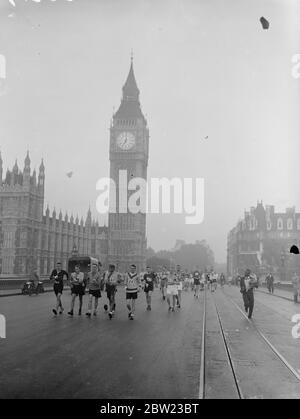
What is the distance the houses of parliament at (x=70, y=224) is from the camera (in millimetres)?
62656

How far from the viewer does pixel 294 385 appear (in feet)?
21.1

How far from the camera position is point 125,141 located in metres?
109

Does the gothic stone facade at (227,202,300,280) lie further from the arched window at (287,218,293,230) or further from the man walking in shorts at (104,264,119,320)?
the man walking in shorts at (104,264,119,320)

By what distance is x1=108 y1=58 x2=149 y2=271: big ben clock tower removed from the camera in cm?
10331

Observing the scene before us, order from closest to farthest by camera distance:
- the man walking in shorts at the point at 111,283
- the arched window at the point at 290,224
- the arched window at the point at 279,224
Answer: the man walking in shorts at the point at 111,283 → the arched window at the point at 290,224 → the arched window at the point at 279,224

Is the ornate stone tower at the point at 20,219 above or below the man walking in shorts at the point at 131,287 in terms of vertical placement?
above

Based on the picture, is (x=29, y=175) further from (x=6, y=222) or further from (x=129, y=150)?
(x=129, y=150)

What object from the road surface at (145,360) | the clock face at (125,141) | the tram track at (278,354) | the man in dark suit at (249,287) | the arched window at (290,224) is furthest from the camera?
the clock face at (125,141)

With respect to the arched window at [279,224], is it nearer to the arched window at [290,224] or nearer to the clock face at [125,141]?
the arched window at [290,224]

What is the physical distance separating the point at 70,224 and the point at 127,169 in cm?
2642

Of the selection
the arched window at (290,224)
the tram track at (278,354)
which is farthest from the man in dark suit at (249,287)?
the arched window at (290,224)

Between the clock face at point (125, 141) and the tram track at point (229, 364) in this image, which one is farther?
the clock face at point (125, 141)

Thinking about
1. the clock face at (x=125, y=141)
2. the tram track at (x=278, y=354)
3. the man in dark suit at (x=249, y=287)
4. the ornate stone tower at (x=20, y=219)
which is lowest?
the tram track at (x=278, y=354)
